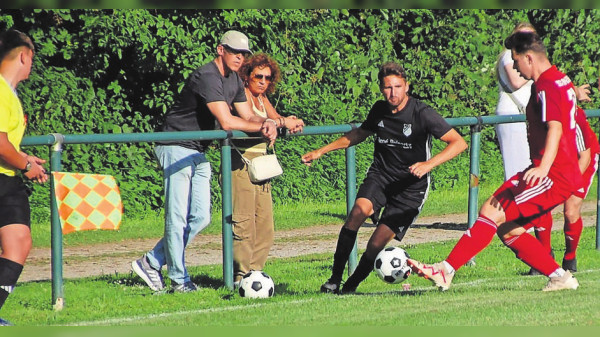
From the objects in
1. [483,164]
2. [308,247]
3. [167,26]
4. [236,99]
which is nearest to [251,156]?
[236,99]

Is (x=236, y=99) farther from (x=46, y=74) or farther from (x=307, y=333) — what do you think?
(x=46, y=74)

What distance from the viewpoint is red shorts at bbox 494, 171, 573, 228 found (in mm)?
8211

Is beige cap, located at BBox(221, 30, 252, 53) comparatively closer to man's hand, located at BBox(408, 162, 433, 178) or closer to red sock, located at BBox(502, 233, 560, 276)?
man's hand, located at BBox(408, 162, 433, 178)

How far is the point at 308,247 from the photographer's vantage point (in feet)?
42.8

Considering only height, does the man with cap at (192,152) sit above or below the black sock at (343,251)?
above

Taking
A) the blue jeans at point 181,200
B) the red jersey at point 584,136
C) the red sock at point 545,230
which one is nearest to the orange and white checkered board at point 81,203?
the blue jeans at point 181,200

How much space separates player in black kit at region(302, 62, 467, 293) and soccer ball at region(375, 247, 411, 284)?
367mm

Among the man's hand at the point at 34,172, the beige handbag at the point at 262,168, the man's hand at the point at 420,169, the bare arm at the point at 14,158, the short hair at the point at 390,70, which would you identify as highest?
the short hair at the point at 390,70

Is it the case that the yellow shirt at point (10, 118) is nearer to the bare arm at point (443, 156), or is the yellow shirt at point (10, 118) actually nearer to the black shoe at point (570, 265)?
the bare arm at point (443, 156)

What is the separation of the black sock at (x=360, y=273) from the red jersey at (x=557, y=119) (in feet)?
4.97

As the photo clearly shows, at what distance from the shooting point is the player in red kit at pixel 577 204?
9.68 meters

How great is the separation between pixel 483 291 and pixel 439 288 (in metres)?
0.37

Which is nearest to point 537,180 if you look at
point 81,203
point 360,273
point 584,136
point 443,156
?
point 443,156

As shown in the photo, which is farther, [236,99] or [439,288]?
[236,99]
